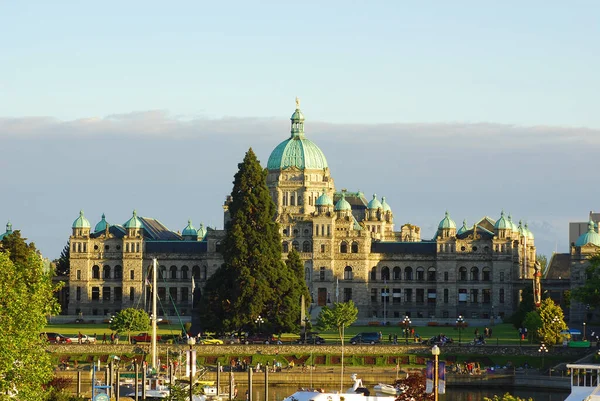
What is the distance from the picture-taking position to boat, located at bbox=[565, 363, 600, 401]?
9069 centimetres

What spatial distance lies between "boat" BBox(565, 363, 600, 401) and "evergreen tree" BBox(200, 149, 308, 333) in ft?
174

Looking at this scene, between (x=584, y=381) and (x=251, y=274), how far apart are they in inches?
2230

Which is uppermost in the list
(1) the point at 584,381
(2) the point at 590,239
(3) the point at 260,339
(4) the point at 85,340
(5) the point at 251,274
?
(2) the point at 590,239

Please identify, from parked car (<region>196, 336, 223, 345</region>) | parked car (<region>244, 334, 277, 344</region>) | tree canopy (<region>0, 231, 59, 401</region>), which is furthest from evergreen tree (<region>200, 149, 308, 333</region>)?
tree canopy (<region>0, 231, 59, 401</region>)

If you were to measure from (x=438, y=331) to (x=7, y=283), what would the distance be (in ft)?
305

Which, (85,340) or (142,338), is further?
(142,338)

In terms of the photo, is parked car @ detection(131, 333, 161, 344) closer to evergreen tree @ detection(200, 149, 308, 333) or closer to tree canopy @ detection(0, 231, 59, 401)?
evergreen tree @ detection(200, 149, 308, 333)

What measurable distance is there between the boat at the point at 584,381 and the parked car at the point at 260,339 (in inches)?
1992

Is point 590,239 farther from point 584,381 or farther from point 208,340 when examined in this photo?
point 584,381

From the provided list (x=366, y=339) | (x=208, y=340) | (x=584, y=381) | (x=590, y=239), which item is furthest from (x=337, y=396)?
(x=590, y=239)

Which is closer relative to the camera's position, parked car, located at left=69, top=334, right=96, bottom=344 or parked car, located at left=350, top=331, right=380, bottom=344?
parked car, located at left=69, top=334, right=96, bottom=344

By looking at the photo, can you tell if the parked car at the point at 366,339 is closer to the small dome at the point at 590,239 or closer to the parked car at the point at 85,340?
the parked car at the point at 85,340

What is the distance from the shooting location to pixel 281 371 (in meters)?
131

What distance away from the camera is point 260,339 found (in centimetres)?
14575
